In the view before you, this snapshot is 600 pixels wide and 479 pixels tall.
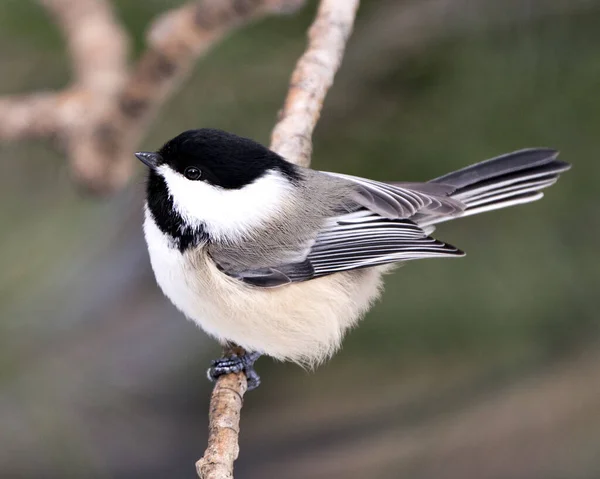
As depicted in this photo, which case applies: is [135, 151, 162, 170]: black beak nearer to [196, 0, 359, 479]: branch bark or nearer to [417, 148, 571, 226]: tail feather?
[196, 0, 359, 479]: branch bark

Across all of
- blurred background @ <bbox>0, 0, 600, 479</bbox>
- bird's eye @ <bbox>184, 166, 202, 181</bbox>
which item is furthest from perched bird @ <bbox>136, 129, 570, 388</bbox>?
blurred background @ <bbox>0, 0, 600, 479</bbox>

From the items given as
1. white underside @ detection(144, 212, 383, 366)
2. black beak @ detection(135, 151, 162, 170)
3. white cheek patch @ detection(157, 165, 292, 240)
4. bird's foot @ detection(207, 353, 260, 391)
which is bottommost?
bird's foot @ detection(207, 353, 260, 391)

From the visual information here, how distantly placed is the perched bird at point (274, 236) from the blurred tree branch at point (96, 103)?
1.32 feet

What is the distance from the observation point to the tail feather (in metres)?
1.50

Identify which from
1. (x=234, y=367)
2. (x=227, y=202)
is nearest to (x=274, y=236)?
(x=227, y=202)

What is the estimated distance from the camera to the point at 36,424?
2064mm

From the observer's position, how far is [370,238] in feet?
4.60

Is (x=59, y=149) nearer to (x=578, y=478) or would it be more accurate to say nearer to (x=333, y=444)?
(x=333, y=444)

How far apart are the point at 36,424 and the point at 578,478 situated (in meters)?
1.35

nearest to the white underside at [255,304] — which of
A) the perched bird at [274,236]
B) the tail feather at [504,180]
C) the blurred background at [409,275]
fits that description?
the perched bird at [274,236]

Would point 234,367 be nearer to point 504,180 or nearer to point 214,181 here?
point 214,181

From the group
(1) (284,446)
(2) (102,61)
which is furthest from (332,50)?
(1) (284,446)

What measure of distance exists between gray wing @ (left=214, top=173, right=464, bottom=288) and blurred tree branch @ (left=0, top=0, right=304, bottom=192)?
486mm

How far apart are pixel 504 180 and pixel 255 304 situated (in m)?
0.55
